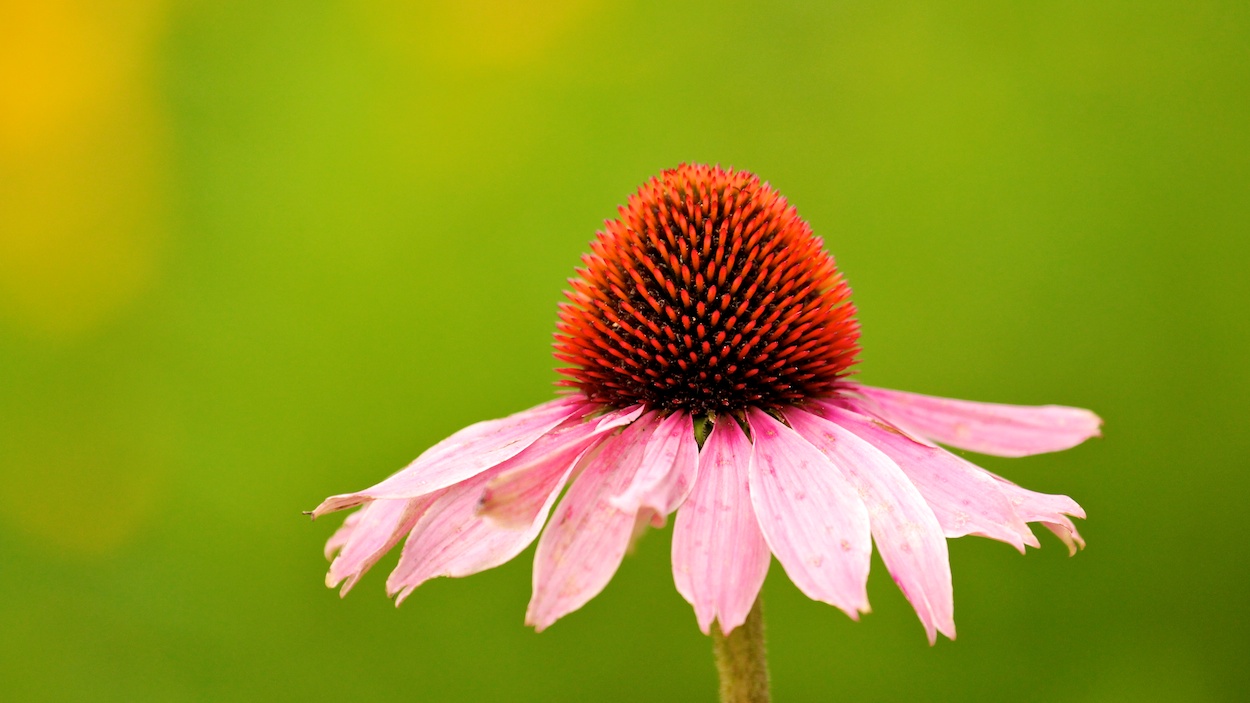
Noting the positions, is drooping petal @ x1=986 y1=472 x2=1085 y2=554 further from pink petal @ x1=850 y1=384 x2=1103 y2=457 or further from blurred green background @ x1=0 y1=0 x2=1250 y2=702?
blurred green background @ x1=0 y1=0 x2=1250 y2=702

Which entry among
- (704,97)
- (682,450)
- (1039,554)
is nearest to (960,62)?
(704,97)

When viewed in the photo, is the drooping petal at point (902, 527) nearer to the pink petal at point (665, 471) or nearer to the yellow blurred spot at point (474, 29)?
the pink petal at point (665, 471)

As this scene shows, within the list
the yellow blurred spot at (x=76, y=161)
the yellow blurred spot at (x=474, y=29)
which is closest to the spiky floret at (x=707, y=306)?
the yellow blurred spot at (x=474, y=29)

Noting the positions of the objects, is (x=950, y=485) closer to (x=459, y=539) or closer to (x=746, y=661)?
(x=746, y=661)

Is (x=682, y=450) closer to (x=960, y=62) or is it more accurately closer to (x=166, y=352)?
(x=960, y=62)

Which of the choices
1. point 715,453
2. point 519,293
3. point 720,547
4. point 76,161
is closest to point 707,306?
point 715,453

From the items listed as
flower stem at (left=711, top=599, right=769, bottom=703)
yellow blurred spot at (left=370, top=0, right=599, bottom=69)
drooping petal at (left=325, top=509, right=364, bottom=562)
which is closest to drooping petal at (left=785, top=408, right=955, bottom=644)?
flower stem at (left=711, top=599, right=769, bottom=703)
